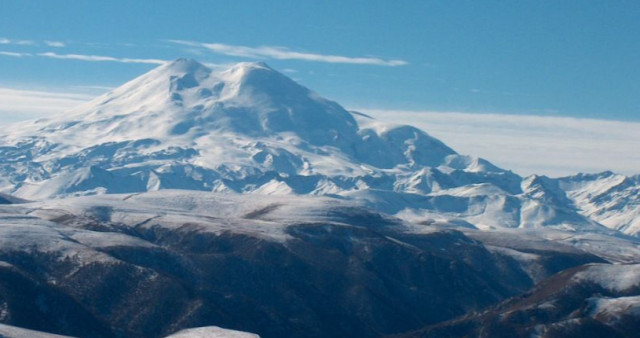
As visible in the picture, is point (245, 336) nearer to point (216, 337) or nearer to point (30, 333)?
point (216, 337)

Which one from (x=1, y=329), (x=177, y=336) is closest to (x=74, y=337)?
(x=177, y=336)

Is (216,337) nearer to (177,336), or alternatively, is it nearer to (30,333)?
(177,336)

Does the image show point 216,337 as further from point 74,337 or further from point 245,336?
point 74,337

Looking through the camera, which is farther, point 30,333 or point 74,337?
point 74,337

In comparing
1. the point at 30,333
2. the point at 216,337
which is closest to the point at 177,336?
the point at 216,337

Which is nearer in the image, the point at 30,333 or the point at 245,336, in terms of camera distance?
the point at 30,333

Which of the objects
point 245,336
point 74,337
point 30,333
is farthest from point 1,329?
point 245,336

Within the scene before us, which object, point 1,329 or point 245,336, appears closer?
point 1,329

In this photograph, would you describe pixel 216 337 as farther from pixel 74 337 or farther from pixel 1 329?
pixel 1 329
